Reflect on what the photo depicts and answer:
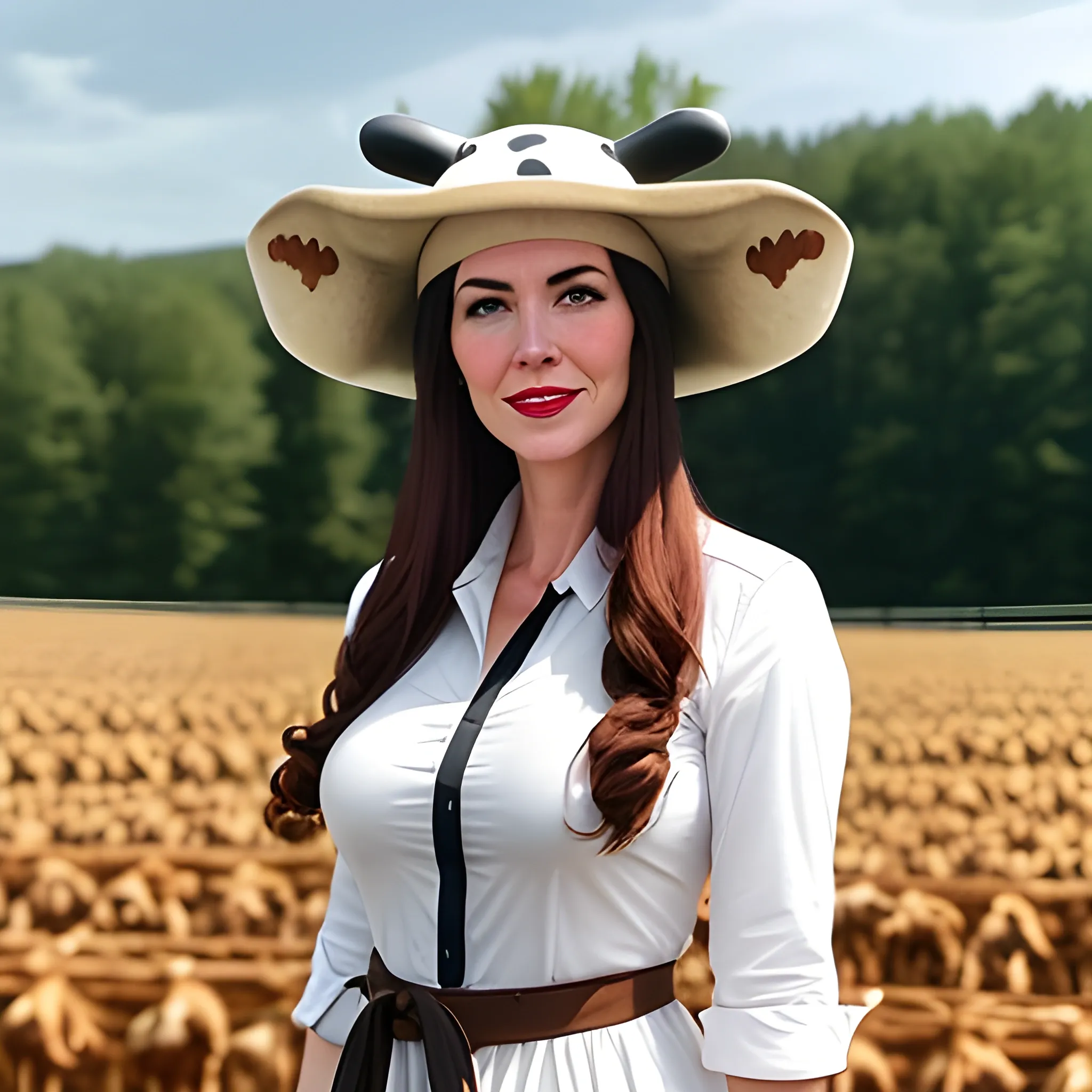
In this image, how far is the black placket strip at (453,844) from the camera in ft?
3.49

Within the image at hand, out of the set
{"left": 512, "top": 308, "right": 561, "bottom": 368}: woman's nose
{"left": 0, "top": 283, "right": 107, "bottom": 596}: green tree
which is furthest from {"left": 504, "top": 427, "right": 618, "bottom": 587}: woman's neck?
{"left": 0, "top": 283, "right": 107, "bottom": 596}: green tree

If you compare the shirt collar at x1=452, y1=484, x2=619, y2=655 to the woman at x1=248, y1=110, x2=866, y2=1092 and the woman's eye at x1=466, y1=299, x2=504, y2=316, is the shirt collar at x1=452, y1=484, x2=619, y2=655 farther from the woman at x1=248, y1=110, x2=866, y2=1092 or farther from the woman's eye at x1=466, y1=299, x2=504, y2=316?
the woman's eye at x1=466, y1=299, x2=504, y2=316

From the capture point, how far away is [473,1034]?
1.07m

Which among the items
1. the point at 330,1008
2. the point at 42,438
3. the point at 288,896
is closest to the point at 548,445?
the point at 330,1008

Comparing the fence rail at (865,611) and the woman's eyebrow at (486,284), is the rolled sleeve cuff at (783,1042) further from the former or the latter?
the fence rail at (865,611)

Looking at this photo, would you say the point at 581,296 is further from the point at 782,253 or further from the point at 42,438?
the point at 42,438

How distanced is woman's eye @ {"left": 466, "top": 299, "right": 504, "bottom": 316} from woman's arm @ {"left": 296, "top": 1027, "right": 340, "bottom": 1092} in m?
0.77

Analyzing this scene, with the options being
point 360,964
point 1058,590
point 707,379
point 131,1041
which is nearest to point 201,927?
point 131,1041

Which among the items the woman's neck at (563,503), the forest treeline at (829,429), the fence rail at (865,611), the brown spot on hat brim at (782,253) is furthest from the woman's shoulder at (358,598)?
the forest treeline at (829,429)

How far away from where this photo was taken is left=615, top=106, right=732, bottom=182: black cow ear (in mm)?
1216

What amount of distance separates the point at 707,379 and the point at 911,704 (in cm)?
234

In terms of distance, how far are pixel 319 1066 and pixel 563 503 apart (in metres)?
0.66

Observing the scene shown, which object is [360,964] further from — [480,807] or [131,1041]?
[131,1041]

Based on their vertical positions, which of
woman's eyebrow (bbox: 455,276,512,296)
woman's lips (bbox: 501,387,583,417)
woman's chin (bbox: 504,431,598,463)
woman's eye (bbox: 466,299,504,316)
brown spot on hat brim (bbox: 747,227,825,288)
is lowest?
woman's chin (bbox: 504,431,598,463)
